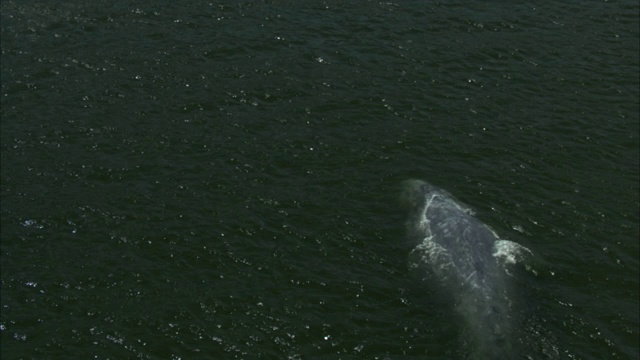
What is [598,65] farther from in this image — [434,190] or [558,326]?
[558,326]

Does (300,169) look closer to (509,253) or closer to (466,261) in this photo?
(466,261)

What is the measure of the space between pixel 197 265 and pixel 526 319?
10069 millimetres

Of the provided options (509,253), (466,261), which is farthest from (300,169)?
(509,253)

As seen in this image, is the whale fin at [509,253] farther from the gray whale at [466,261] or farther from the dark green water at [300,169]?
the dark green water at [300,169]

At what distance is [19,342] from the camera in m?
21.5

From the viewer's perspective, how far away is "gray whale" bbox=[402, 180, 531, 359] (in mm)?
21781

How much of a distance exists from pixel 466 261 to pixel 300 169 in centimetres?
735

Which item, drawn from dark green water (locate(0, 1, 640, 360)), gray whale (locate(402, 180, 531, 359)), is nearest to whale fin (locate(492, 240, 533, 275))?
gray whale (locate(402, 180, 531, 359))

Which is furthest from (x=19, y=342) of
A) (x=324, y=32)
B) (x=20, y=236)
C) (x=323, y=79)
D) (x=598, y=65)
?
(x=598, y=65)

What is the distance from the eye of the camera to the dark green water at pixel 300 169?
22.2 meters

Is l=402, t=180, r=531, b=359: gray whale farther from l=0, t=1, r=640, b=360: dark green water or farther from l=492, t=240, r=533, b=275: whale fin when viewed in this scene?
l=0, t=1, r=640, b=360: dark green water

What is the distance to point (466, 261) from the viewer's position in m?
24.2

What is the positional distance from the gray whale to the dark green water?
458 mm

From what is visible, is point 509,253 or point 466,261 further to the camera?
point 509,253
